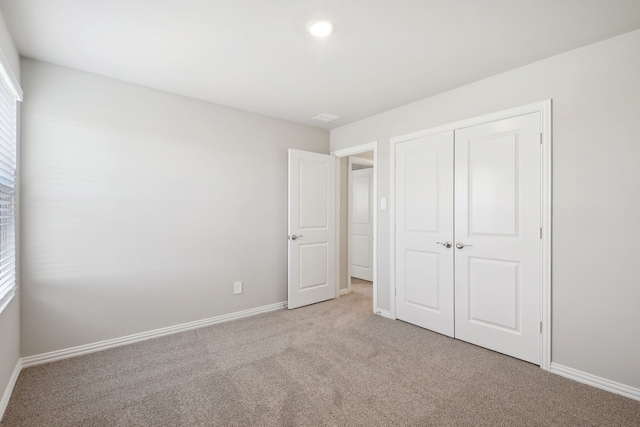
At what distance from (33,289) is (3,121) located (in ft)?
4.18

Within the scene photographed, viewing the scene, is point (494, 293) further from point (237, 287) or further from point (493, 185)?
point (237, 287)

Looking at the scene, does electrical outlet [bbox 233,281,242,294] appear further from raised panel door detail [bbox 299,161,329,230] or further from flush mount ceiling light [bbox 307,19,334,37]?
flush mount ceiling light [bbox 307,19,334,37]

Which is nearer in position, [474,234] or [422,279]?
[474,234]

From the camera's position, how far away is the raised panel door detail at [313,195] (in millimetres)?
3904

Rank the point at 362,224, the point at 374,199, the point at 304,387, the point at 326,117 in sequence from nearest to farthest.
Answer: the point at 304,387 → the point at 374,199 → the point at 326,117 → the point at 362,224

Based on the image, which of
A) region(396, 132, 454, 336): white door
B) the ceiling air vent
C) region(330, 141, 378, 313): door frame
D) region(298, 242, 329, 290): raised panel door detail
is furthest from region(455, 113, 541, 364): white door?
region(298, 242, 329, 290): raised panel door detail

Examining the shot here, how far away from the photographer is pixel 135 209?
284 centimetres

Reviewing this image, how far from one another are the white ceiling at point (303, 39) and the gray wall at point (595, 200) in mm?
192

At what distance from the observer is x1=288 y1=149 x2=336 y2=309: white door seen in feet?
12.5

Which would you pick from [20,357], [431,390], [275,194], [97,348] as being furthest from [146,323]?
[431,390]

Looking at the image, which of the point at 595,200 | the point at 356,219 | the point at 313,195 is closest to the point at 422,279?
the point at 595,200

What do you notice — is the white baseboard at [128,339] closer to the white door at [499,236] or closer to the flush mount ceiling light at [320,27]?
the white door at [499,236]

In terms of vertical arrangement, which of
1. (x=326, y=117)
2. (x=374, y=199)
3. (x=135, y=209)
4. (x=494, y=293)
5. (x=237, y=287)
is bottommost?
(x=237, y=287)

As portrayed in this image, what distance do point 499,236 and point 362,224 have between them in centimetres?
309
